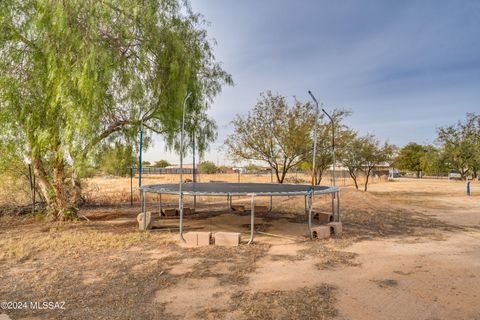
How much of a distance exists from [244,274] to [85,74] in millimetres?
6262

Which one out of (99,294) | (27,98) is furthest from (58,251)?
(27,98)

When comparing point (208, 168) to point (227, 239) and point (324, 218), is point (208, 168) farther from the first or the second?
point (227, 239)

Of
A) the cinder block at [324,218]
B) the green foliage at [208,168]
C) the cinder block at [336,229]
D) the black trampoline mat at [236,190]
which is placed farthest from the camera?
the green foliage at [208,168]

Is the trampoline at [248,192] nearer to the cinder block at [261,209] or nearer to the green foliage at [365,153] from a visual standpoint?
the cinder block at [261,209]

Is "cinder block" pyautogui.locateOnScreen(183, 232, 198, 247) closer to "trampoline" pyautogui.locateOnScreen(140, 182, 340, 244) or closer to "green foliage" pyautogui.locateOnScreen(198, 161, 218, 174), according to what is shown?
"trampoline" pyautogui.locateOnScreen(140, 182, 340, 244)

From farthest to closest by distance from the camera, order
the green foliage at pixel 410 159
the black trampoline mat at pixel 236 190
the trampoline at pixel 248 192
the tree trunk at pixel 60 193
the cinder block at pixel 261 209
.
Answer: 1. the green foliage at pixel 410 159
2. the cinder block at pixel 261 209
3. the tree trunk at pixel 60 193
4. the black trampoline mat at pixel 236 190
5. the trampoline at pixel 248 192

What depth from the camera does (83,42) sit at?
8.64m

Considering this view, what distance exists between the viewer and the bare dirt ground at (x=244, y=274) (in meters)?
4.29

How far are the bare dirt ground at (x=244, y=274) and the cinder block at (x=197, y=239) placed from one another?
0.27 meters

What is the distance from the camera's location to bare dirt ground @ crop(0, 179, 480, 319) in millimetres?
4285

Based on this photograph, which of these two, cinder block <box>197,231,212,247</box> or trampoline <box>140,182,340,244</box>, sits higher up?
trampoline <box>140,182,340,244</box>

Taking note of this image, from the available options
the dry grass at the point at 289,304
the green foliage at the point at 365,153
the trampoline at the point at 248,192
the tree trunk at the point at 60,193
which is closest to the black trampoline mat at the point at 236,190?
the trampoline at the point at 248,192

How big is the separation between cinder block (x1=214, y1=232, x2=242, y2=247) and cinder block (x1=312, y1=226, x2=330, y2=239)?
219cm

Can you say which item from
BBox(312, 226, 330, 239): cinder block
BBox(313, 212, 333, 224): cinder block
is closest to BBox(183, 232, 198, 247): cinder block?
BBox(312, 226, 330, 239): cinder block
